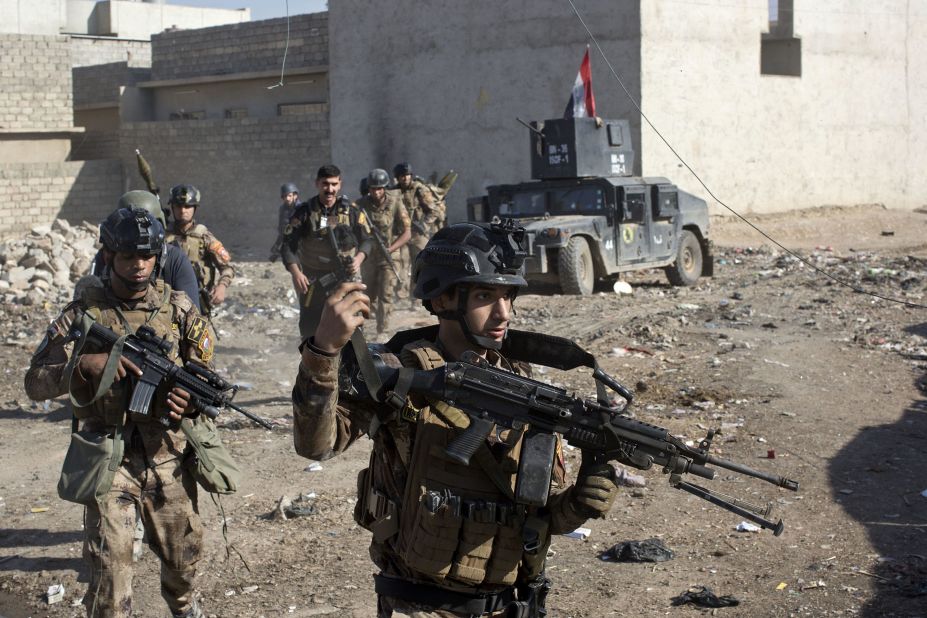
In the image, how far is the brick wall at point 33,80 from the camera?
76.7ft

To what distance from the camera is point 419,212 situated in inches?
553

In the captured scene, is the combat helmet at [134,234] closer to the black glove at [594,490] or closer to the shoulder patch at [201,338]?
the shoulder patch at [201,338]

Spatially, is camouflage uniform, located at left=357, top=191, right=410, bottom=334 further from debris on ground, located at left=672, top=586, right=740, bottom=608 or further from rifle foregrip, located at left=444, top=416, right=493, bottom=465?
rifle foregrip, located at left=444, top=416, right=493, bottom=465

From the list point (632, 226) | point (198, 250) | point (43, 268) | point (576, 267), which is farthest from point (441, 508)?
point (43, 268)

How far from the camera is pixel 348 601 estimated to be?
4855 mm

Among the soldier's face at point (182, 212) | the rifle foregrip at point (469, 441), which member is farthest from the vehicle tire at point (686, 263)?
the rifle foregrip at point (469, 441)

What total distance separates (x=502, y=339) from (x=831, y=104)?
76.2 ft

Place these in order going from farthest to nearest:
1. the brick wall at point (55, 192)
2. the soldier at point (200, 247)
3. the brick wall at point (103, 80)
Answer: the brick wall at point (103, 80) → the brick wall at point (55, 192) → the soldier at point (200, 247)

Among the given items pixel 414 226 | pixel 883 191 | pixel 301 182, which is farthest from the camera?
pixel 883 191

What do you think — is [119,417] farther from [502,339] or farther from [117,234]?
[502,339]

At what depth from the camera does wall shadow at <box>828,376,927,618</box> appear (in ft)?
15.5

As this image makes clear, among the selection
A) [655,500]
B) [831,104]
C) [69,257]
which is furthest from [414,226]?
[831,104]

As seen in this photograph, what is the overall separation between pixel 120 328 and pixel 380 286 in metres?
Result: 6.39

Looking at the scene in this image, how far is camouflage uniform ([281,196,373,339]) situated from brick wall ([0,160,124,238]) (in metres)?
16.0
